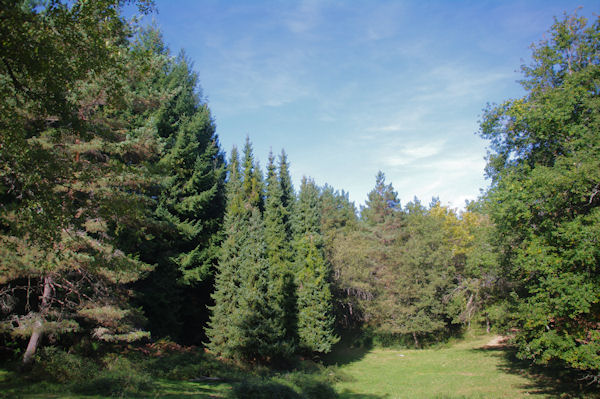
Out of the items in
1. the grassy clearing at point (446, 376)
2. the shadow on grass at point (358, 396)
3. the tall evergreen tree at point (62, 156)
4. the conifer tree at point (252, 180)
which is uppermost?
the conifer tree at point (252, 180)

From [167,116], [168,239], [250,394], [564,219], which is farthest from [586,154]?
[167,116]

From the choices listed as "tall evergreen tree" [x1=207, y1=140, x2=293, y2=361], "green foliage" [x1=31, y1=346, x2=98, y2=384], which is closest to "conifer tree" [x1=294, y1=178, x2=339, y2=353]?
"tall evergreen tree" [x1=207, y1=140, x2=293, y2=361]

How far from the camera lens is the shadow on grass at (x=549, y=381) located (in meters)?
14.7

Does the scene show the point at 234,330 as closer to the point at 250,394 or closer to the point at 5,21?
the point at 250,394

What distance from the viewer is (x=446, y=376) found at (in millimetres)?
20812

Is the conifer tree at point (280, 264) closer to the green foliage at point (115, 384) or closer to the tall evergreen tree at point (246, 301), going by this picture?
the tall evergreen tree at point (246, 301)

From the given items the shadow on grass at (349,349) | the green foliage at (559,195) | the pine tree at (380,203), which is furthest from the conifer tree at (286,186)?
the green foliage at (559,195)

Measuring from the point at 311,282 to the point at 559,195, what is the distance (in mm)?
17242

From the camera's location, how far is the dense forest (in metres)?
7.24

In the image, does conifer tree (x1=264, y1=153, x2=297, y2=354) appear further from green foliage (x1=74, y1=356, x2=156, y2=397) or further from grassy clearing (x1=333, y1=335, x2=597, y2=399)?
green foliage (x1=74, y1=356, x2=156, y2=397)

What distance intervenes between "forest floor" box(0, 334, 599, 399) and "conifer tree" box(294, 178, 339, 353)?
2470 mm

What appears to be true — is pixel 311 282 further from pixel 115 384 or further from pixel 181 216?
pixel 115 384

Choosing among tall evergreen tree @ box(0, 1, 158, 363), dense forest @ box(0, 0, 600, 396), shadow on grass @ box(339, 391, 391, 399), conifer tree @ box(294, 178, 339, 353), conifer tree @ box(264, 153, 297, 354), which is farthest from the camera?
conifer tree @ box(294, 178, 339, 353)

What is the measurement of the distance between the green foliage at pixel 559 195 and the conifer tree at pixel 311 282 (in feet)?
42.8
